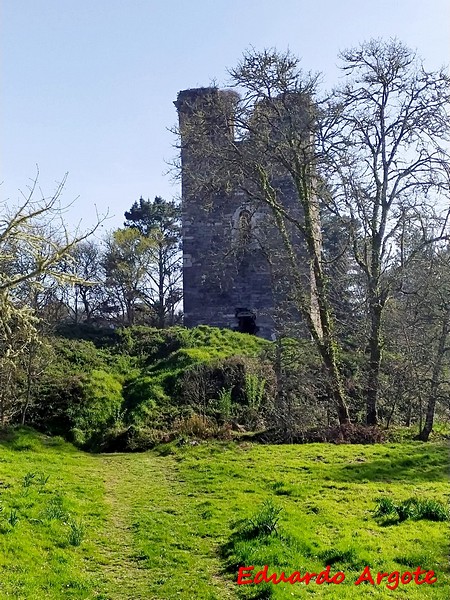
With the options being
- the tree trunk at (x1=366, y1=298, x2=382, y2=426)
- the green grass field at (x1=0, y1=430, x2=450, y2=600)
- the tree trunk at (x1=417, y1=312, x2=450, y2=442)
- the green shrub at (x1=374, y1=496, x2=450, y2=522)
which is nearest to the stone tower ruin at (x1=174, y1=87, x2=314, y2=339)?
the tree trunk at (x1=366, y1=298, x2=382, y2=426)

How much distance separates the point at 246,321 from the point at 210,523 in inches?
568

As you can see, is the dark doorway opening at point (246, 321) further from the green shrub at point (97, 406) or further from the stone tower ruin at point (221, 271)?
the green shrub at point (97, 406)

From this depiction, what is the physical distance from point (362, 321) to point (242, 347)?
15.2 ft

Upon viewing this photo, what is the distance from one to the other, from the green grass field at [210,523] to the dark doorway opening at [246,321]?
31.7 feet

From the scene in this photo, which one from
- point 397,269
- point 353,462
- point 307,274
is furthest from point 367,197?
point 353,462

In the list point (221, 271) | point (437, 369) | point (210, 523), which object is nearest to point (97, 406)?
point (221, 271)

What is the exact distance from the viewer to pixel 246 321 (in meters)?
21.7

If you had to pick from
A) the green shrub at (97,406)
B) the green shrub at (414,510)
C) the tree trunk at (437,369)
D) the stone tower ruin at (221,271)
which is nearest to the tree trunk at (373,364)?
the tree trunk at (437,369)

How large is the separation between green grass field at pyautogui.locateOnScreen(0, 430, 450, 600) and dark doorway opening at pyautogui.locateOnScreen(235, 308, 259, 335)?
9.65m

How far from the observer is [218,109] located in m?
14.7

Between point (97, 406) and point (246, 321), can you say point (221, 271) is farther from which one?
point (97, 406)

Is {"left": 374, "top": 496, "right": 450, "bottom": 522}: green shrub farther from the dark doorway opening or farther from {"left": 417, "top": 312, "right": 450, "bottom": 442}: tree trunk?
the dark doorway opening

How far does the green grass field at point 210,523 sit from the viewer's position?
5648 millimetres

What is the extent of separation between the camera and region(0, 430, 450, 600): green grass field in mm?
5648
